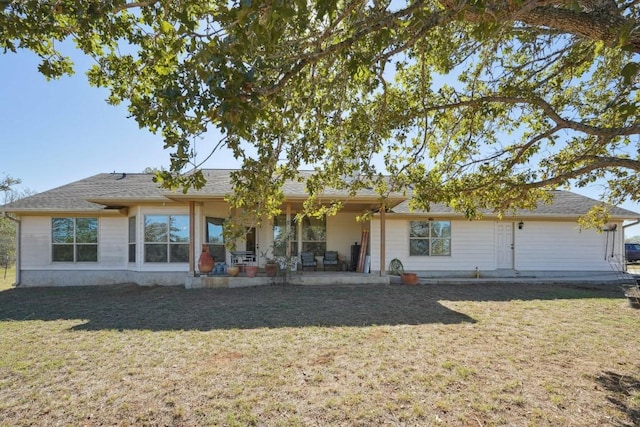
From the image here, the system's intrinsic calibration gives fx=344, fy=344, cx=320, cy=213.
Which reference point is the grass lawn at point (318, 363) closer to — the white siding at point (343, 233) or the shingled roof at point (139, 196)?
the shingled roof at point (139, 196)

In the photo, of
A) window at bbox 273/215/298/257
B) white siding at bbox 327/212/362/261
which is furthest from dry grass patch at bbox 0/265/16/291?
white siding at bbox 327/212/362/261

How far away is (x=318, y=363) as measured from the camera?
187 inches

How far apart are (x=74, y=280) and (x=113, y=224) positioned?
230 cm

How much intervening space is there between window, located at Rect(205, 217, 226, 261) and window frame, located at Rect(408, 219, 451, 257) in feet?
23.1

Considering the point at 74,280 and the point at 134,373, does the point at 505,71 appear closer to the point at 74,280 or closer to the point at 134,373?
the point at 134,373

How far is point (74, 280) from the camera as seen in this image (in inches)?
475

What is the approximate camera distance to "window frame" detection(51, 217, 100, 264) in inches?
479

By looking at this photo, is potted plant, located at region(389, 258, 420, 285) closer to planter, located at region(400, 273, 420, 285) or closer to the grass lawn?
planter, located at region(400, 273, 420, 285)

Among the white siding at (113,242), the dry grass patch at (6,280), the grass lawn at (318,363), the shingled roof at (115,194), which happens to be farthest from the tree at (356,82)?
the dry grass patch at (6,280)

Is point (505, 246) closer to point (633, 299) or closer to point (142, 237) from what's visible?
point (633, 299)

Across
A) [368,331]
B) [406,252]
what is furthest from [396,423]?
[406,252]

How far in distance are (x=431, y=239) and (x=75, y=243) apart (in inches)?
512

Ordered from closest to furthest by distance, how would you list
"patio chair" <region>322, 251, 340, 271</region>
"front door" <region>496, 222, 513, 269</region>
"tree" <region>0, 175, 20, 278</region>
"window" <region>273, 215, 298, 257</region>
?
"window" <region>273, 215, 298, 257</region>
"patio chair" <region>322, 251, 340, 271</region>
"front door" <region>496, 222, 513, 269</region>
"tree" <region>0, 175, 20, 278</region>

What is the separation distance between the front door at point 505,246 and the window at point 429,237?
223 cm
